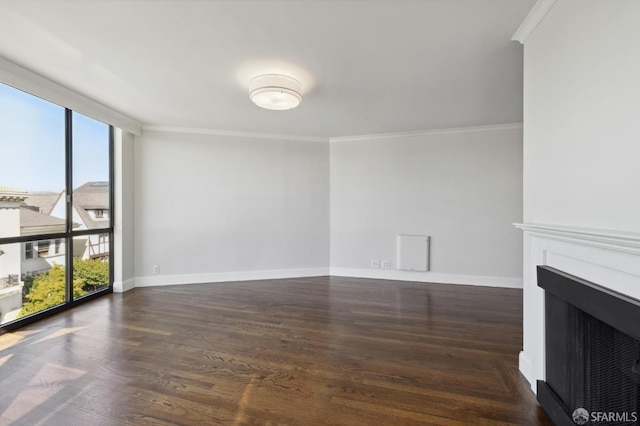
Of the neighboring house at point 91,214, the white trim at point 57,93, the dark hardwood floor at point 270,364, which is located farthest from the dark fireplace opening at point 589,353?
the neighboring house at point 91,214

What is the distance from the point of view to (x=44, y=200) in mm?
2928

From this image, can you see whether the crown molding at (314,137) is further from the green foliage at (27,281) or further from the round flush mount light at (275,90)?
the green foliage at (27,281)

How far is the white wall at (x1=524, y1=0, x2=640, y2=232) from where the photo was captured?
108 cm

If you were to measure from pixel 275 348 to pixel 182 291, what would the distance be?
223 centimetres

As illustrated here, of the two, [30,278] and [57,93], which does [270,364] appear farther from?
[57,93]

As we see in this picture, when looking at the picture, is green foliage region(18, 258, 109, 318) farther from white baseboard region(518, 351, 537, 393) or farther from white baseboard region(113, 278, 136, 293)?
white baseboard region(518, 351, 537, 393)

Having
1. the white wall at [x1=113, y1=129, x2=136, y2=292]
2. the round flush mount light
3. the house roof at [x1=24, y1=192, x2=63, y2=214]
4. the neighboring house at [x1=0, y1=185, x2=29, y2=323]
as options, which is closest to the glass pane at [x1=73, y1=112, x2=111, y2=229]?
the white wall at [x1=113, y1=129, x2=136, y2=292]

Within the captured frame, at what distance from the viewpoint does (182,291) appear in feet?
12.6

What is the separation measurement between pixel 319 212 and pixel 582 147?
367 cm

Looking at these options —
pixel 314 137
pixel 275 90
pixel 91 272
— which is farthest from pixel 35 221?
pixel 314 137

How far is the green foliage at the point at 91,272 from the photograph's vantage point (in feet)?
11.0

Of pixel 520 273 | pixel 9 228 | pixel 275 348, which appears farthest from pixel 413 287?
pixel 9 228

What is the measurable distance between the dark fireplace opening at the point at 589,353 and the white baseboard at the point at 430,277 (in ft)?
8.87

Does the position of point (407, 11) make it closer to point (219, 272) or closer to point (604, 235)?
point (604, 235)
